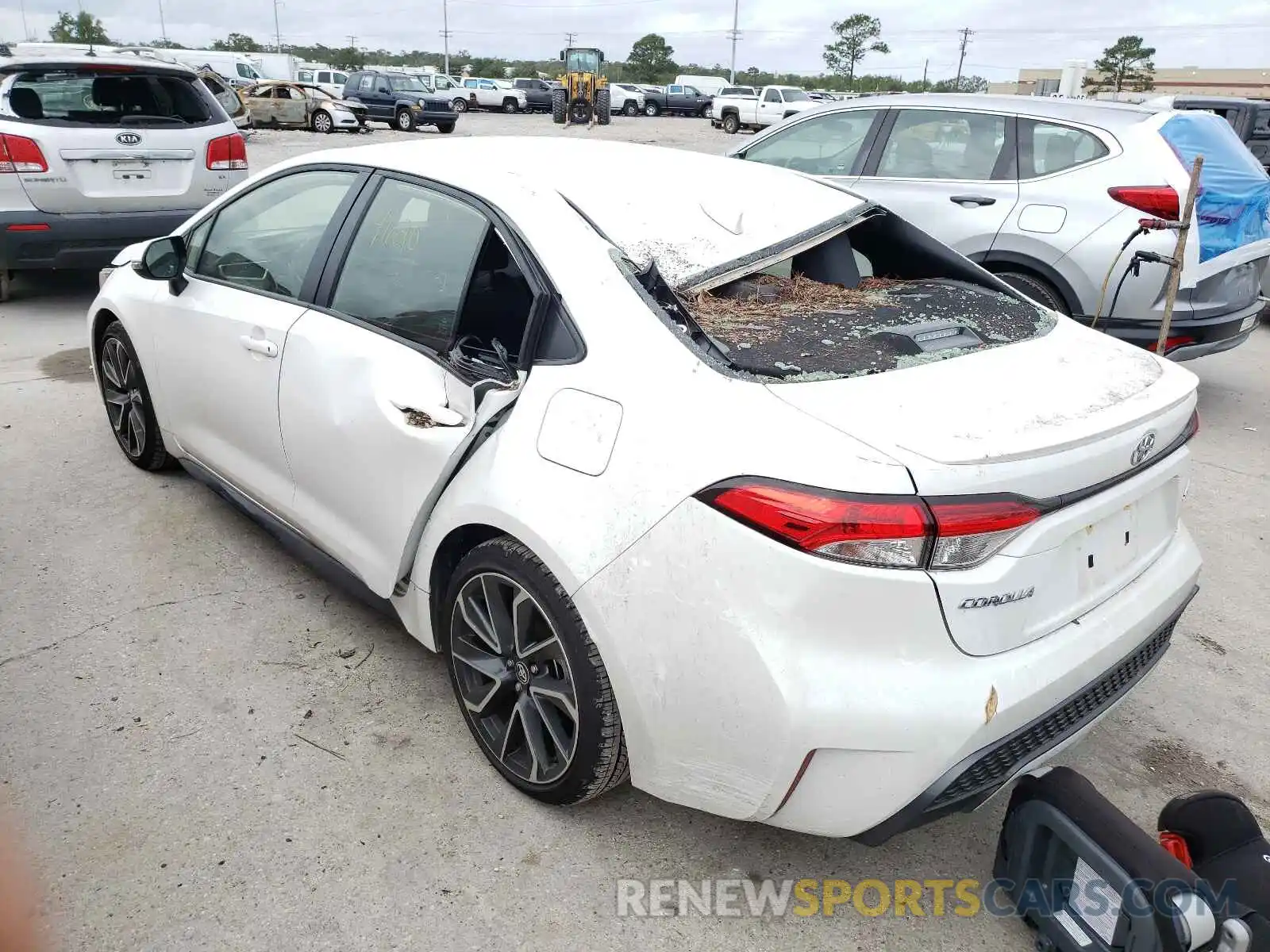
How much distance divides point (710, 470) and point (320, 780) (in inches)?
57.0

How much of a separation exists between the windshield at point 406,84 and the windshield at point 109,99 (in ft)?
79.8

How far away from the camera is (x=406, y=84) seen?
3006 cm

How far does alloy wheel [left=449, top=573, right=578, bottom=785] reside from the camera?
234cm

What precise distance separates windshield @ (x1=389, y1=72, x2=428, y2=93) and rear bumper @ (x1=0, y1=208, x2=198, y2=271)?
82.3 ft

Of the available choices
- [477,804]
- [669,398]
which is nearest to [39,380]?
[477,804]

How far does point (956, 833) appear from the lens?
8.18 ft

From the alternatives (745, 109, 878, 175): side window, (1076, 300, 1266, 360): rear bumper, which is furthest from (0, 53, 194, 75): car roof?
(1076, 300, 1266, 360): rear bumper

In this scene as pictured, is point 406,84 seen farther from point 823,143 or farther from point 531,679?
point 531,679

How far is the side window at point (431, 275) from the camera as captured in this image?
2.56 metres

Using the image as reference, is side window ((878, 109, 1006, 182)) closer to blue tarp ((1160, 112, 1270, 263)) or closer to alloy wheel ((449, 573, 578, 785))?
blue tarp ((1160, 112, 1270, 263))

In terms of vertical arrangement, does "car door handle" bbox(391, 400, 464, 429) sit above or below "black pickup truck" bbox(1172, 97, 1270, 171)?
below

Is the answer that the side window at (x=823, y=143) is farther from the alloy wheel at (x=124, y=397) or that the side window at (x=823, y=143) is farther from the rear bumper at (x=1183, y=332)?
the alloy wheel at (x=124, y=397)

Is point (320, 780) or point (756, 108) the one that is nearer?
point (320, 780)

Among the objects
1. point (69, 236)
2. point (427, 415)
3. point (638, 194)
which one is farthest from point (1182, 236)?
point (69, 236)
